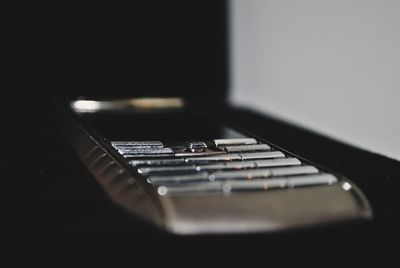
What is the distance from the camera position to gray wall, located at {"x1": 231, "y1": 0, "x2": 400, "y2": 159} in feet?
2.55

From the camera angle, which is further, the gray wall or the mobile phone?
the gray wall

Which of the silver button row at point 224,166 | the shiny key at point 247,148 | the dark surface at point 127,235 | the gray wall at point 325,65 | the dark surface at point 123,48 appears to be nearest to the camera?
the dark surface at point 127,235

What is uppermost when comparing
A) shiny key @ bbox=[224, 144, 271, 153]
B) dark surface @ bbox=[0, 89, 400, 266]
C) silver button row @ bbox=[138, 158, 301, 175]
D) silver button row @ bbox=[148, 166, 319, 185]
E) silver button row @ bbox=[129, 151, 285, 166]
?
shiny key @ bbox=[224, 144, 271, 153]

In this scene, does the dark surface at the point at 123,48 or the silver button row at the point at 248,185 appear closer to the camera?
the silver button row at the point at 248,185

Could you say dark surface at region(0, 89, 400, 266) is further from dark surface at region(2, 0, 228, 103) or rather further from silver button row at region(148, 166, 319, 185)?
dark surface at region(2, 0, 228, 103)

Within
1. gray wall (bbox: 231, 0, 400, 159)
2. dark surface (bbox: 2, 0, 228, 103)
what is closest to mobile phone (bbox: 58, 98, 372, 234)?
gray wall (bbox: 231, 0, 400, 159)

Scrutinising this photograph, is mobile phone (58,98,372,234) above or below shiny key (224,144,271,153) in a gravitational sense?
below

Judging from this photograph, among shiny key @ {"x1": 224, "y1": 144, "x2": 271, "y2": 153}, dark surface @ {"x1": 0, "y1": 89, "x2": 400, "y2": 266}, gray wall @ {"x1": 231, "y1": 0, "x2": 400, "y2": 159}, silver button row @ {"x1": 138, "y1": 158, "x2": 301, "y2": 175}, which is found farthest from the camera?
gray wall @ {"x1": 231, "y1": 0, "x2": 400, "y2": 159}

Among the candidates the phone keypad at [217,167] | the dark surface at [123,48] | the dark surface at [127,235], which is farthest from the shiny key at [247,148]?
the dark surface at [123,48]

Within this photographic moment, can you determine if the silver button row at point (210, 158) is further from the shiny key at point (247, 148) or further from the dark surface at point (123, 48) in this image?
the dark surface at point (123, 48)

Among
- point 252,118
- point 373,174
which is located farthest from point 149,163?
point 252,118

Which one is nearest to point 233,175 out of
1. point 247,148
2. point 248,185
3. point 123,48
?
point 248,185

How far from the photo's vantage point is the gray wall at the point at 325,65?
78 centimetres

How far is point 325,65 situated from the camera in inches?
37.6
